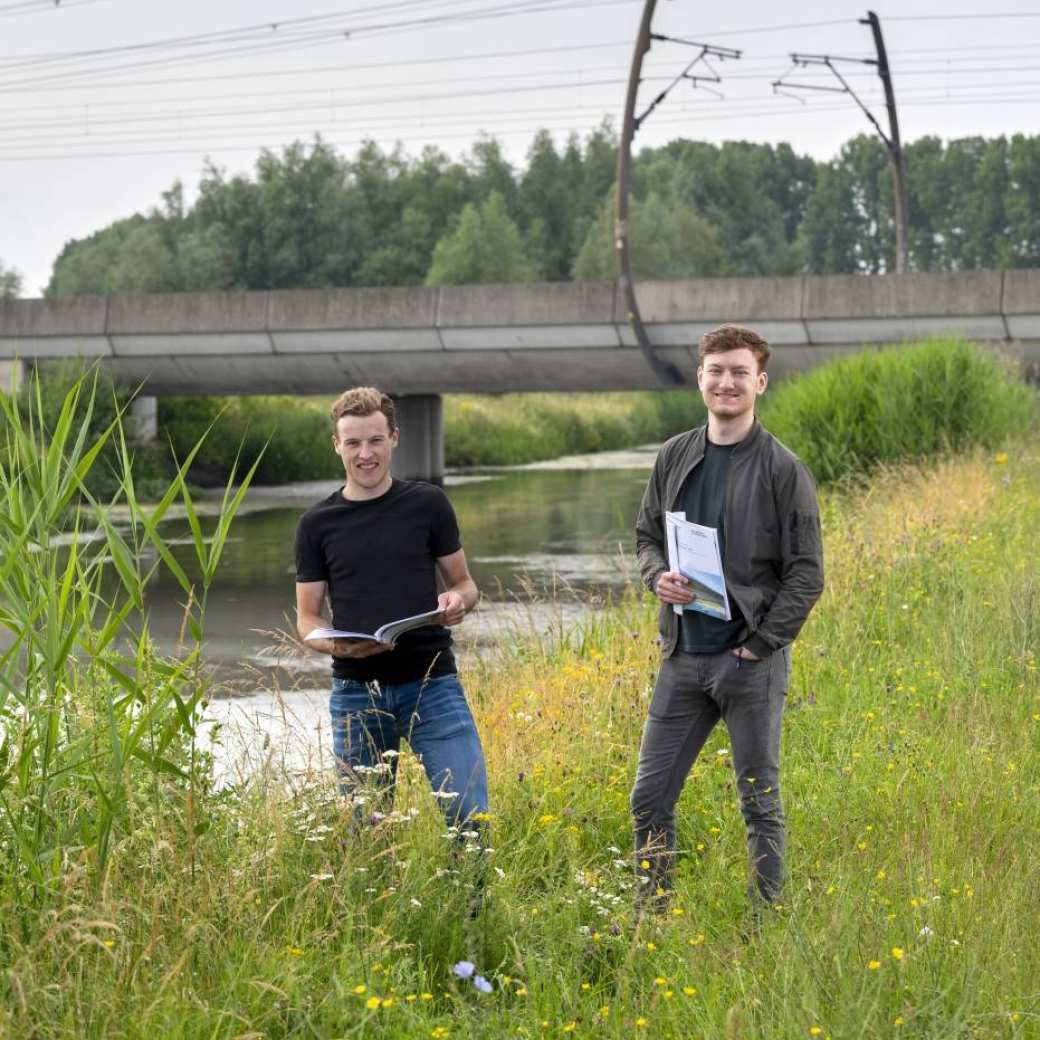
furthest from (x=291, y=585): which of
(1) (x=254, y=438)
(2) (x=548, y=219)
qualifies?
(2) (x=548, y=219)

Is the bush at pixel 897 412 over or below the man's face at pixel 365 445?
below

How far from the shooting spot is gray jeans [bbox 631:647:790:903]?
15.6 feet

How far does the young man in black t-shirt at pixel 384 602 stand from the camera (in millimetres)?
4832

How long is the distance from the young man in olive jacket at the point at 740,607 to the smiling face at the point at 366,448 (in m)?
0.83

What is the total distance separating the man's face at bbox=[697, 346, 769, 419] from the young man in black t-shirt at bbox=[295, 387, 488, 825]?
84 cm

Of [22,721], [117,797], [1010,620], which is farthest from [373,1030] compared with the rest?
[1010,620]

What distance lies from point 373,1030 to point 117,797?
79 centimetres

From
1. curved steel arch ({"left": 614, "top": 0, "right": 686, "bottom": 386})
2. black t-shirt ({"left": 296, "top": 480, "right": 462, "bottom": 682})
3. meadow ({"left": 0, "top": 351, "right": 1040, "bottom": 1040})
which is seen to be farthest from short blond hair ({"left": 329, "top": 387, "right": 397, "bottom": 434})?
curved steel arch ({"left": 614, "top": 0, "right": 686, "bottom": 386})

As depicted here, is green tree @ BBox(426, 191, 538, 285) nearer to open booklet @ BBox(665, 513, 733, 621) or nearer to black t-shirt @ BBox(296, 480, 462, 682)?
black t-shirt @ BBox(296, 480, 462, 682)

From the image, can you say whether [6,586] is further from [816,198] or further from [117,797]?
[816,198]

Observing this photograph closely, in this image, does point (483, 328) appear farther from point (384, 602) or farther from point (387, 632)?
point (387, 632)

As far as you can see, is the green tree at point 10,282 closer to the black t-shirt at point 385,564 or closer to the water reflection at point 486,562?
the water reflection at point 486,562

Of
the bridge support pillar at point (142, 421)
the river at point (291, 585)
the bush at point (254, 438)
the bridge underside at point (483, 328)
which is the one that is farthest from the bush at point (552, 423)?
the bridge underside at point (483, 328)

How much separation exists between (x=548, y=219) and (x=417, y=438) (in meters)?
67.8
